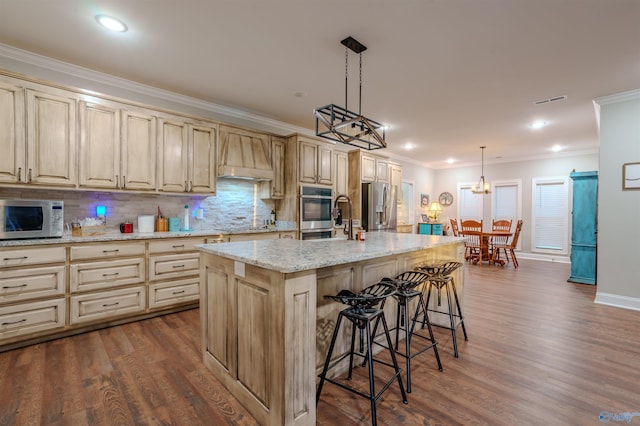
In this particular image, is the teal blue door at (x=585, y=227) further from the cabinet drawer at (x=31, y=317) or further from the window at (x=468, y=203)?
the cabinet drawer at (x=31, y=317)

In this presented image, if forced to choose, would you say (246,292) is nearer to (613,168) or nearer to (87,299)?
(87,299)

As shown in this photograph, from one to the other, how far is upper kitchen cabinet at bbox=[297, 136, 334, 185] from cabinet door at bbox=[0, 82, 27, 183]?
3204 millimetres

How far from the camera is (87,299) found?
291cm

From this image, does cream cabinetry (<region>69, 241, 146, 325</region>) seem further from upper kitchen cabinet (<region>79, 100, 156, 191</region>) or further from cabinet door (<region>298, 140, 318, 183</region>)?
cabinet door (<region>298, 140, 318, 183</region>)

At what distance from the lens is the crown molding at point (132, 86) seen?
116 inches

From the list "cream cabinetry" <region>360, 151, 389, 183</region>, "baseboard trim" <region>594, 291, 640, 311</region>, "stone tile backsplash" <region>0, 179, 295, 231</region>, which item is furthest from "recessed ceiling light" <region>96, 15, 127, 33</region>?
"baseboard trim" <region>594, 291, 640, 311</region>

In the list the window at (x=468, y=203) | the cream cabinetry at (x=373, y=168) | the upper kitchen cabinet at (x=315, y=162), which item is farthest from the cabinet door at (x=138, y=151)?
the window at (x=468, y=203)

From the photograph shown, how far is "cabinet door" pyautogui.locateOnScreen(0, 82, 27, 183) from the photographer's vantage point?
8.71 ft

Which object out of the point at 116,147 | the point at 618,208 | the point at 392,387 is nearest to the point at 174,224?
the point at 116,147

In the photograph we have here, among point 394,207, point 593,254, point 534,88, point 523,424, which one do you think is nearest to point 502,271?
point 593,254

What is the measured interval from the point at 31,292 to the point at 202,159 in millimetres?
2187

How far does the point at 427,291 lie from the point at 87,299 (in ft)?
11.3

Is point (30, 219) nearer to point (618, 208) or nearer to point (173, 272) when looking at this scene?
point (173, 272)

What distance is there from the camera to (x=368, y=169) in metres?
6.07
